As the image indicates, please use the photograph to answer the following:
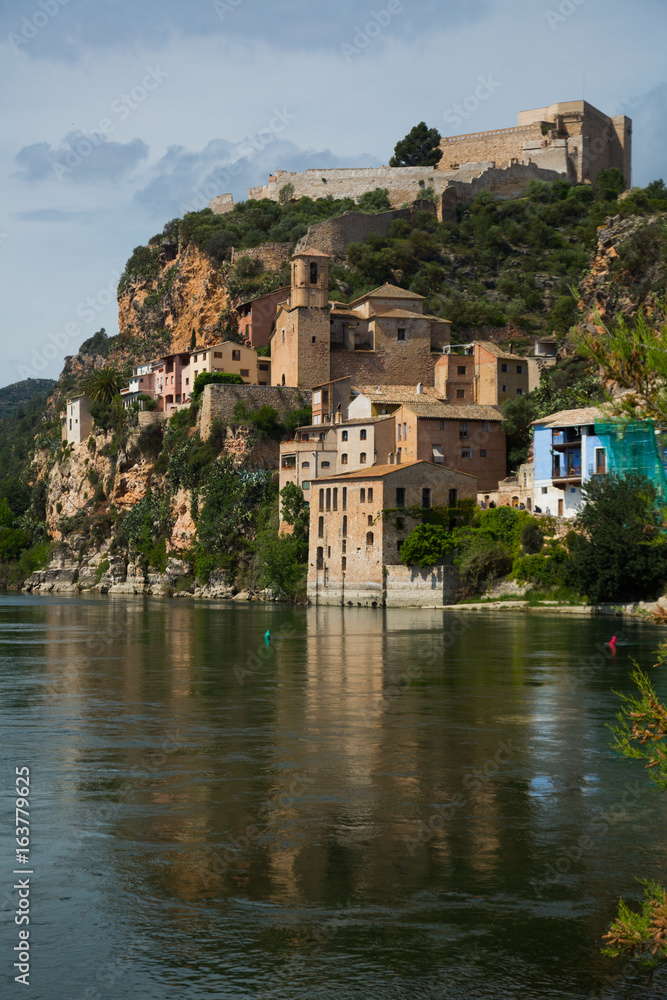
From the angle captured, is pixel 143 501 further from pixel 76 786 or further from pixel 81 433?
pixel 76 786

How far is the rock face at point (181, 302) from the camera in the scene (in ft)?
312

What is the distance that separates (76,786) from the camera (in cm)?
1513

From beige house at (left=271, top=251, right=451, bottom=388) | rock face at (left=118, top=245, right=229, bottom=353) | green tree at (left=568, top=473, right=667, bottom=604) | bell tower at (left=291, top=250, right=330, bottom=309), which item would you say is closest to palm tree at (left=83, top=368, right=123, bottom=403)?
rock face at (left=118, top=245, right=229, bottom=353)

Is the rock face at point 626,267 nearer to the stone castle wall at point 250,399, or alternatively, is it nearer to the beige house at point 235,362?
the stone castle wall at point 250,399

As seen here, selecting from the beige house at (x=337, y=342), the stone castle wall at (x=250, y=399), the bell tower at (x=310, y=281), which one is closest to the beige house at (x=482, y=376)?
the beige house at (x=337, y=342)

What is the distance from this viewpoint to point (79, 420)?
9494 cm

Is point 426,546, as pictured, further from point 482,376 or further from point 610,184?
point 610,184

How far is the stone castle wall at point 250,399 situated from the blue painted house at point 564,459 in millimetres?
21176

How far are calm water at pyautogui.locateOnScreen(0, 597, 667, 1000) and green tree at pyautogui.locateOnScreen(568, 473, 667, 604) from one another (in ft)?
72.4

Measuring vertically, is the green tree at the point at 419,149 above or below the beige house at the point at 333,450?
above

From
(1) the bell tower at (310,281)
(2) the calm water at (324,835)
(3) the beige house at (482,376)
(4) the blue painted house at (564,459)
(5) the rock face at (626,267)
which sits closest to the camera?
(2) the calm water at (324,835)

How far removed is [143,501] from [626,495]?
42.6m

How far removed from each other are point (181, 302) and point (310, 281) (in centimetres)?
2693

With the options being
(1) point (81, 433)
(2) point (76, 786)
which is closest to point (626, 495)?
(2) point (76, 786)
